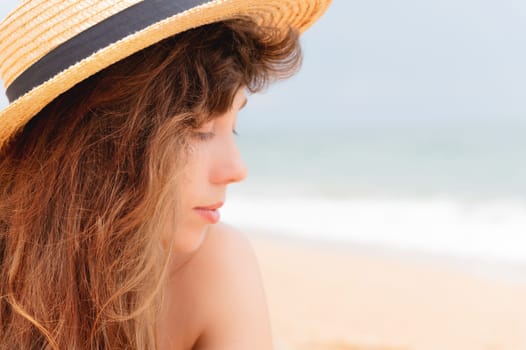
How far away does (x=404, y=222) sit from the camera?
9258 millimetres

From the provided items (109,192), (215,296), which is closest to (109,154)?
(109,192)

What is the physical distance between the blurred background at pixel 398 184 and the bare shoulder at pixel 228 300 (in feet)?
1.48

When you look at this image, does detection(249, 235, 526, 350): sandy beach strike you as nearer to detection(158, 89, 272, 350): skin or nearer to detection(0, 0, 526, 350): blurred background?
detection(0, 0, 526, 350): blurred background

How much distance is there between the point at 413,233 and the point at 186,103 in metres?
7.28

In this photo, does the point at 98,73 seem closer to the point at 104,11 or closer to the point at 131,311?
the point at 104,11

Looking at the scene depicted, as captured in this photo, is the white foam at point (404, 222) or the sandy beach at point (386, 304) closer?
the sandy beach at point (386, 304)

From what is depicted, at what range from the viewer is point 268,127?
86.2ft

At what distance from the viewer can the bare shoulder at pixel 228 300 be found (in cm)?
168

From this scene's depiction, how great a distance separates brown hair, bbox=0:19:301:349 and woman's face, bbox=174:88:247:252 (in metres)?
0.03

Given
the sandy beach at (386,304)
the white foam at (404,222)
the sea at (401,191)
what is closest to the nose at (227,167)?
the sandy beach at (386,304)

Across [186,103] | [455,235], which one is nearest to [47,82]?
[186,103]

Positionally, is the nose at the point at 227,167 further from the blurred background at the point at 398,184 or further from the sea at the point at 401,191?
the sea at the point at 401,191

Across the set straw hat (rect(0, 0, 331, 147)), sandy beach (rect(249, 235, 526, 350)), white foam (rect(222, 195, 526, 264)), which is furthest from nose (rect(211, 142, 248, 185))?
white foam (rect(222, 195, 526, 264))

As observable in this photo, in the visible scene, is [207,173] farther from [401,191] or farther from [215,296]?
[401,191]
